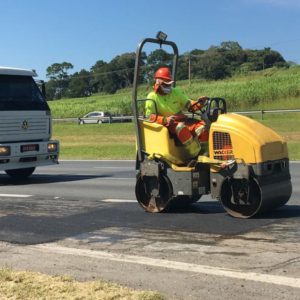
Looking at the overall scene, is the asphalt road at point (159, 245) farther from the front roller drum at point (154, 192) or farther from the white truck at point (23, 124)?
the white truck at point (23, 124)

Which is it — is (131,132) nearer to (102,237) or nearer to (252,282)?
(102,237)

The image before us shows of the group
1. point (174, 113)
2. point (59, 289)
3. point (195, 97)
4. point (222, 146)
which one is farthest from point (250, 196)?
point (195, 97)

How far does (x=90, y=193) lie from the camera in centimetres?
1219

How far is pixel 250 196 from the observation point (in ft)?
27.4

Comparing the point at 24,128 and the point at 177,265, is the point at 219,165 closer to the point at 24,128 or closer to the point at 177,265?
the point at 177,265

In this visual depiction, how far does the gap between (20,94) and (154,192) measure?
Result: 20.7 ft

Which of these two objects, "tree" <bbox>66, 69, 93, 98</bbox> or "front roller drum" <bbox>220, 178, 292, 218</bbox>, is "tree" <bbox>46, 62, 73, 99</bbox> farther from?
"front roller drum" <bbox>220, 178, 292, 218</bbox>

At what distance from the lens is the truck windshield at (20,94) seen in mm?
13922

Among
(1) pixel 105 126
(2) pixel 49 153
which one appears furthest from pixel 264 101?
(2) pixel 49 153

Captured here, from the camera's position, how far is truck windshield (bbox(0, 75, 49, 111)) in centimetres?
1392

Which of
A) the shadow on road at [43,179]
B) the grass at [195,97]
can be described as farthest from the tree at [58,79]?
the shadow on road at [43,179]

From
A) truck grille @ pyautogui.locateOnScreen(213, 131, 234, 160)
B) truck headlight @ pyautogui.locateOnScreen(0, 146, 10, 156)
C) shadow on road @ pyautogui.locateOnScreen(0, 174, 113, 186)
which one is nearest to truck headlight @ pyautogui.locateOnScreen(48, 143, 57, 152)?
shadow on road @ pyautogui.locateOnScreen(0, 174, 113, 186)

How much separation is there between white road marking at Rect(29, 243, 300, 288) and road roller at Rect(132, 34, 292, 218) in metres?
2.37

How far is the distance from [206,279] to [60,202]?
5860 millimetres
